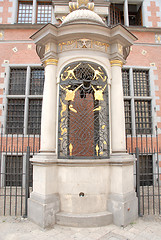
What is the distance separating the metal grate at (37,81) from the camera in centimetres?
1041

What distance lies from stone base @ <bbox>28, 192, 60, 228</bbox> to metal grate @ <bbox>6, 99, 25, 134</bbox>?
6.06m

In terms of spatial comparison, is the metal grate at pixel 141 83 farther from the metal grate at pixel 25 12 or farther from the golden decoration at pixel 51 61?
the metal grate at pixel 25 12

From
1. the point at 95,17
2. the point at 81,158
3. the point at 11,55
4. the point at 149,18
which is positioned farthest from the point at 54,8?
the point at 81,158

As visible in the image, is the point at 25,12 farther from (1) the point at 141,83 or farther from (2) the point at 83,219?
(2) the point at 83,219

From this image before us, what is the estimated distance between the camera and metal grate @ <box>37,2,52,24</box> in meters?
11.6

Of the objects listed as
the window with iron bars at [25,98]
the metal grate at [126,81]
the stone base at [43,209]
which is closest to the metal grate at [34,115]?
the window with iron bars at [25,98]

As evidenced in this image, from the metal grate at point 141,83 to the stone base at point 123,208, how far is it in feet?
24.2

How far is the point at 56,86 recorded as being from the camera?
16.5 ft

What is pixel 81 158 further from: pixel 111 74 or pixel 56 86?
pixel 111 74

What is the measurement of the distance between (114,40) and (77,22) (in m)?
1.16

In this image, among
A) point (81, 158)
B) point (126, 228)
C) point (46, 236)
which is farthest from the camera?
point (81, 158)

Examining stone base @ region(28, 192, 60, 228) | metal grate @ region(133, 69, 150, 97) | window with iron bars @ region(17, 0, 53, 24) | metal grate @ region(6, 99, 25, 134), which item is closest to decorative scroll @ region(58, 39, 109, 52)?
stone base @ region(28, 192, 60, 228)

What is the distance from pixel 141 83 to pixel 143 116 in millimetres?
2043

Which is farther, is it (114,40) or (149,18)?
(149,18)
